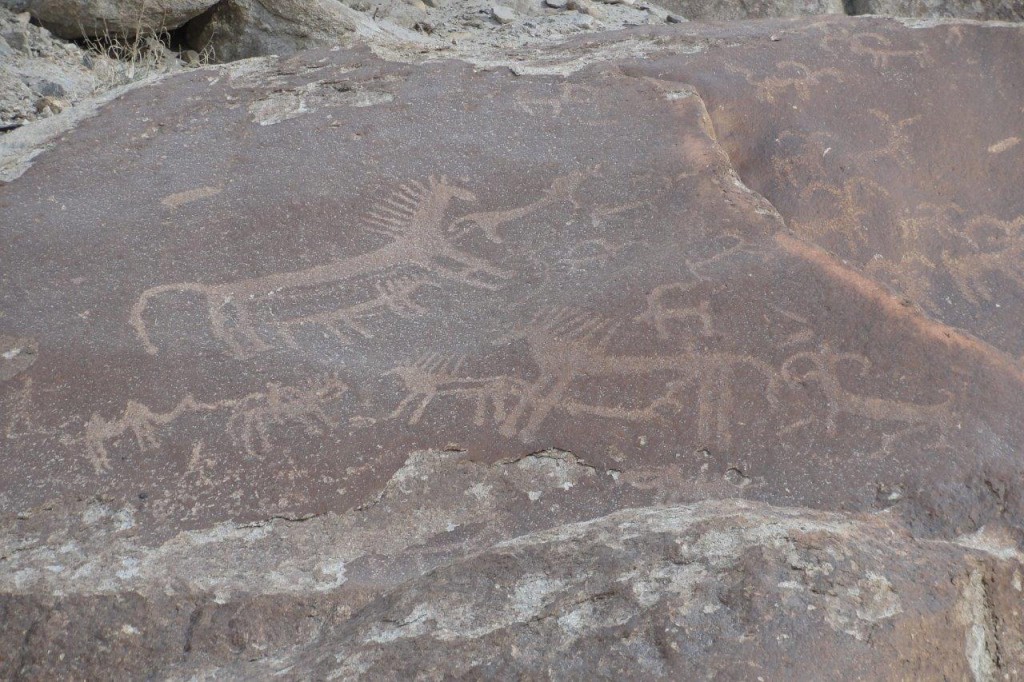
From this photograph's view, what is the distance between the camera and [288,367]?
2.00 meters

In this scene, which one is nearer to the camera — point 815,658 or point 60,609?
point 815,658

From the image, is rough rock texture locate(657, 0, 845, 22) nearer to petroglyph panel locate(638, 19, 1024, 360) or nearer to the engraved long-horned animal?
petroglyph panel locate(638, 19, 1024, 360)

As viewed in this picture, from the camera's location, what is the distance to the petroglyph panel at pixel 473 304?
6.12ft

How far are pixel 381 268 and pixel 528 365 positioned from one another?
1.36 ft

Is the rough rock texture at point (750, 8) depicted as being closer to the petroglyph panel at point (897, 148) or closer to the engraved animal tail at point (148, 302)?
the petroglyph panel at point (897, 148)

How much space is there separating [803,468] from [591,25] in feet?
11.6

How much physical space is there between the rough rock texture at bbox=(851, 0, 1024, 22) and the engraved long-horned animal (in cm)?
370

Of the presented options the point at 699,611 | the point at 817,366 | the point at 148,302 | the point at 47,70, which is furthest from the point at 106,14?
the point at 699,611

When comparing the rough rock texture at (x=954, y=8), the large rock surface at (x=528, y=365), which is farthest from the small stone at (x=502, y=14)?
the large rock surface at (x=528, y=365)

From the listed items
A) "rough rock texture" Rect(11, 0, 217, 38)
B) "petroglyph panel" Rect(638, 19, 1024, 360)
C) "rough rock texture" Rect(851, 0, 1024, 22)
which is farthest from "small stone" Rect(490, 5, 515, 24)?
"petroglyph panel" Rect(638, 19, 1024, 360)

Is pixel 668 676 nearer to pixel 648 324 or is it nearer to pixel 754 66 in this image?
pixel 648 324

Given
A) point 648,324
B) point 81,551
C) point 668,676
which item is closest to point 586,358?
point 648,324

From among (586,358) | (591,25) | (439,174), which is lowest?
(591,25)

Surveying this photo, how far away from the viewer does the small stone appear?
4781 millimetres
